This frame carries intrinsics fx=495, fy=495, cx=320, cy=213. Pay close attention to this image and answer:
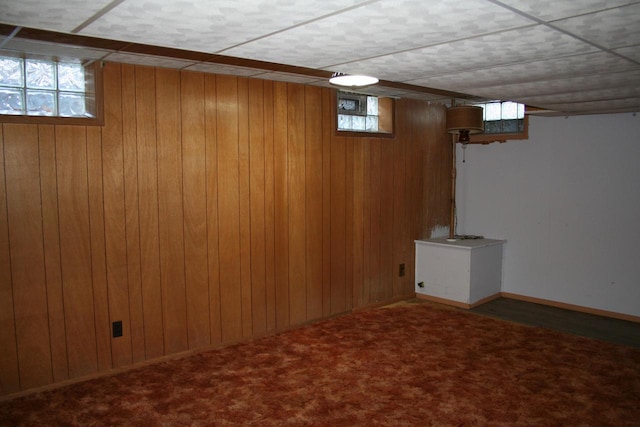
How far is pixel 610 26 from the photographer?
196 cm

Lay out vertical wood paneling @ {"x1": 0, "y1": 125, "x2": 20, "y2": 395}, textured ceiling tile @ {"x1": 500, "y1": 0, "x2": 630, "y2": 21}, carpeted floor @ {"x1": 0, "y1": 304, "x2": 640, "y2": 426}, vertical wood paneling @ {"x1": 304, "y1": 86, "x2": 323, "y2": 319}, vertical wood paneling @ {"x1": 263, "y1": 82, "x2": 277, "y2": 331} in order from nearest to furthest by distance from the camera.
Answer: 1. textured ceiling tile @ {"x1": 500, "y1": 0, "x2": 630, "y2": 21}
2. carpeted floor @ {"x1": 0, "y1": 304, "x2": 640, "y2": 426}
3. vertical wood paneling @ {"x1": 0, "y1": 125, "x2": 20, "y2": 395}
4. vertical wood paneling @ {"x1": 263, "y1": 82, "x2": 277, "y2": 331}
5. vertical wood paneling @ {"x1": 304, "y1": 86, "x2": 323, "y2": 319}

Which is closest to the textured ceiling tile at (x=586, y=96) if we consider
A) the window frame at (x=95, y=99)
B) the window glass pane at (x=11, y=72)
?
the window frame at (x=95, y=99)

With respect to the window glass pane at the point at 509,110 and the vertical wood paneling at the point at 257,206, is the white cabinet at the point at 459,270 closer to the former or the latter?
the window glass pane at the point at 509,110

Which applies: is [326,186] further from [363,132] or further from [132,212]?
[132,212]

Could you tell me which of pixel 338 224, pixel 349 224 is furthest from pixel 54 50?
pixel 349 224

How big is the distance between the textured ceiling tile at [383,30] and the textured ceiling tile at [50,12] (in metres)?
0.73

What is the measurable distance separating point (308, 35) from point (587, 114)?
357 cm

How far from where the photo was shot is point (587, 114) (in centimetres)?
463

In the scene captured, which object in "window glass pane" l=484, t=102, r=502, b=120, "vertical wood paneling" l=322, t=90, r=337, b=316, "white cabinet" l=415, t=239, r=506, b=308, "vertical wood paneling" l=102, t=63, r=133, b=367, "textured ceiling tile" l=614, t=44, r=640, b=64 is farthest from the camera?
"window glass pane" l=484, t=102, r=502, b=120

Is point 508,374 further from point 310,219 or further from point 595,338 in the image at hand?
point 310,219

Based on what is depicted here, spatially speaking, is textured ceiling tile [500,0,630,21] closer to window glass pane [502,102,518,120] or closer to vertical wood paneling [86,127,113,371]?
vertical wood paneling [86,127,113,371]

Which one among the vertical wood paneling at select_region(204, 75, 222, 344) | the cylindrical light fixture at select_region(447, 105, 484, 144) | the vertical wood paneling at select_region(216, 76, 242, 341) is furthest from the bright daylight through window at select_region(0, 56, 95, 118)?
the cylindrical light fixture at select_region(447, 105, 484, 144)

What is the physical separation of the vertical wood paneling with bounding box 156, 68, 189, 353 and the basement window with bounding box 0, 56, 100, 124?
1.47 ft

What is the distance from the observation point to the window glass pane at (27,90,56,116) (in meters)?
2.96
